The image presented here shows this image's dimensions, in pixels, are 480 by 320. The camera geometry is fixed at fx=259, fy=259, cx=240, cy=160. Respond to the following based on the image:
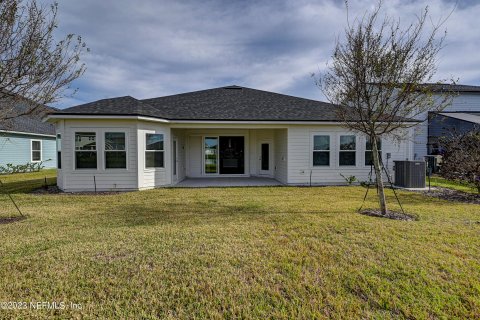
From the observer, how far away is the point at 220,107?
1362 cm

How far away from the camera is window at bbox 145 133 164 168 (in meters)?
10.9

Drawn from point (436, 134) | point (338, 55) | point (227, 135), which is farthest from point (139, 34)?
point (436, 134)

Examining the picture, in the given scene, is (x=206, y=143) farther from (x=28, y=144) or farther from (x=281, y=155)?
(x=28, y=144)

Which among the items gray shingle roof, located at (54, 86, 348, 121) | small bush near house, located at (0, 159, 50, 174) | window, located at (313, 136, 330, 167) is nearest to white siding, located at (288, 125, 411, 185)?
window, located at (313, 136, 330, 167)

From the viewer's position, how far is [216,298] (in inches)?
116

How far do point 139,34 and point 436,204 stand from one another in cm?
1373

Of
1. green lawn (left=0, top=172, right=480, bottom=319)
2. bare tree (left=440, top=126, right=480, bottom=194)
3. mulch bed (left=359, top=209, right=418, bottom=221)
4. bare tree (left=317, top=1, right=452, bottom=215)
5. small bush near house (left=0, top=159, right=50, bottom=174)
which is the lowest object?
green lawn (left=0, top=172, right=480, bottom=319)

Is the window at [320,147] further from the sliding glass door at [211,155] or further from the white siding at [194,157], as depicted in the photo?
the white siding at [194,157]

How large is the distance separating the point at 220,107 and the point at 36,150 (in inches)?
648

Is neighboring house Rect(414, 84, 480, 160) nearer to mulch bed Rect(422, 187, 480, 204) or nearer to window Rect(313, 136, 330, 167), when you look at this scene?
mulch bed Rect(422, 187, 480, 204)

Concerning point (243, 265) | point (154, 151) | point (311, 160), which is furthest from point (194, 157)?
point (243, 265)

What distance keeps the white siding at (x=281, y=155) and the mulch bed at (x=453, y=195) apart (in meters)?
5.58

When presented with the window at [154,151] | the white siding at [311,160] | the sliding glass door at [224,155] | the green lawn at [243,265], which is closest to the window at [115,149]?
the window at [154,151]

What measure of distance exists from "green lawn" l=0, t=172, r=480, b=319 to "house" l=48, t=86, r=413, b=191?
159 inches
